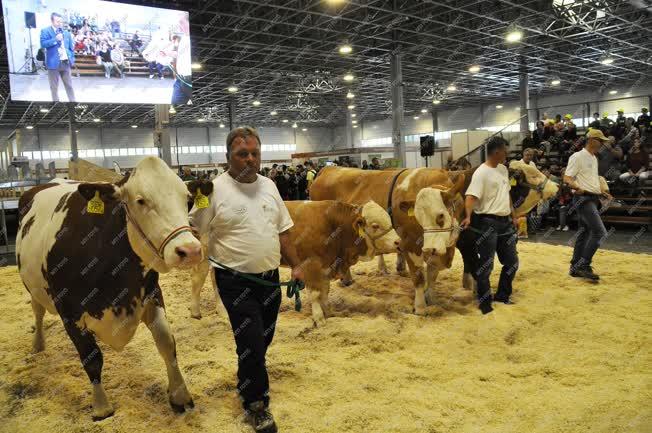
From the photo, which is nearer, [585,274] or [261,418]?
[261,418]

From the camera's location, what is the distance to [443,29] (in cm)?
1617

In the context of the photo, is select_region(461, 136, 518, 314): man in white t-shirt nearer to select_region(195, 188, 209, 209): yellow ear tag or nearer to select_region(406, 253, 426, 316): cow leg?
select_region(406, 253, 426, 316): cow leg

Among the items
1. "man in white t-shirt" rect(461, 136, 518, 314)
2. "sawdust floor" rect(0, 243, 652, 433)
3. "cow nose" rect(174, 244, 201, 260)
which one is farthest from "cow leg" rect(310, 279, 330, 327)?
"cow nose" rect(174, 244, 201, 260)

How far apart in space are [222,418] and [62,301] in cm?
122

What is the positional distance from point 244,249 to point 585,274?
15.2ft

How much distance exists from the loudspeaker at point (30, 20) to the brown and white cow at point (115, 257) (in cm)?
751

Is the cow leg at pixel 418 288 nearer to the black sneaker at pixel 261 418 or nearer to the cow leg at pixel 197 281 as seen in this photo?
the cow leg at pixel 197 281

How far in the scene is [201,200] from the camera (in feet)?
8.82

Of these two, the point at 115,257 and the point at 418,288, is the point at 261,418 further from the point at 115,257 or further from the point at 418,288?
the point at 418,288

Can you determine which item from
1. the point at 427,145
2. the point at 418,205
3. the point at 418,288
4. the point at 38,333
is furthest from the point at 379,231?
the point at 427,145

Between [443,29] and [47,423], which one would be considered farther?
[443,29]

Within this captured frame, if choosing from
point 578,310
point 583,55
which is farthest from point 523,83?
point 578,310

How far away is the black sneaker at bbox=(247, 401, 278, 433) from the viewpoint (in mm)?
2697

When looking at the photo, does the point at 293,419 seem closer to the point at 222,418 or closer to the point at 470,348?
the point at 222,418
